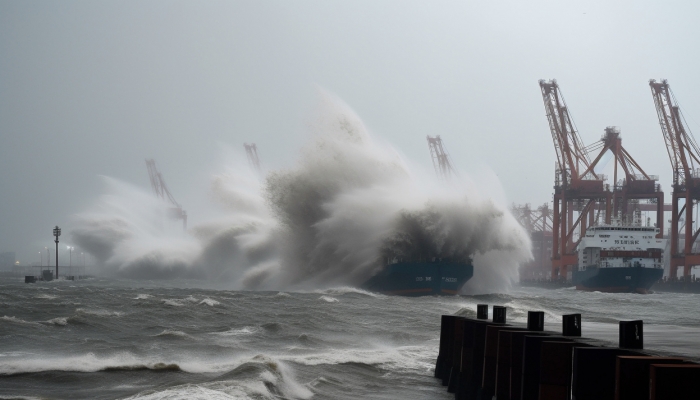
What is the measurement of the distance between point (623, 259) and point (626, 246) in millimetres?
1428

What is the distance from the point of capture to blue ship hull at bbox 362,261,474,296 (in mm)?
56781

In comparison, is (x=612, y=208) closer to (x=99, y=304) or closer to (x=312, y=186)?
(x=312, y=186)

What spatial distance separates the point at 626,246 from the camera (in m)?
90.1

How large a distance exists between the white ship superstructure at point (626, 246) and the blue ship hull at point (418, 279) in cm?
3548

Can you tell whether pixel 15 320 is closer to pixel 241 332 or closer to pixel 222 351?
pixel 241 332

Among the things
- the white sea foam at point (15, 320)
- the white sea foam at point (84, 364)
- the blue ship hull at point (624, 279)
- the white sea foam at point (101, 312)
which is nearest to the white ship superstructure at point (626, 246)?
the blue ship hull at point (624, 279)

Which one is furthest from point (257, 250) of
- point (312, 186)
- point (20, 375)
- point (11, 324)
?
point (20, 375)

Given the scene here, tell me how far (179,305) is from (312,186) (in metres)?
31.2

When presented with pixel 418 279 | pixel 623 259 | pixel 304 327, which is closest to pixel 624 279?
pixel 623 259

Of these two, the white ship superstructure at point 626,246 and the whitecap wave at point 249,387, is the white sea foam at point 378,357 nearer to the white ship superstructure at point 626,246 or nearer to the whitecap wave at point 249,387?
the whitecap wave at point 249,387

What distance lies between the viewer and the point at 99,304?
3456 centimetres

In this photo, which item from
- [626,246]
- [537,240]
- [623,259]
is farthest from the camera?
[537,240]

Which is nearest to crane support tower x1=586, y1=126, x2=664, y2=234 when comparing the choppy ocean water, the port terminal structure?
the port terminal structure

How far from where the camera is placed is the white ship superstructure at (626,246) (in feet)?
294
